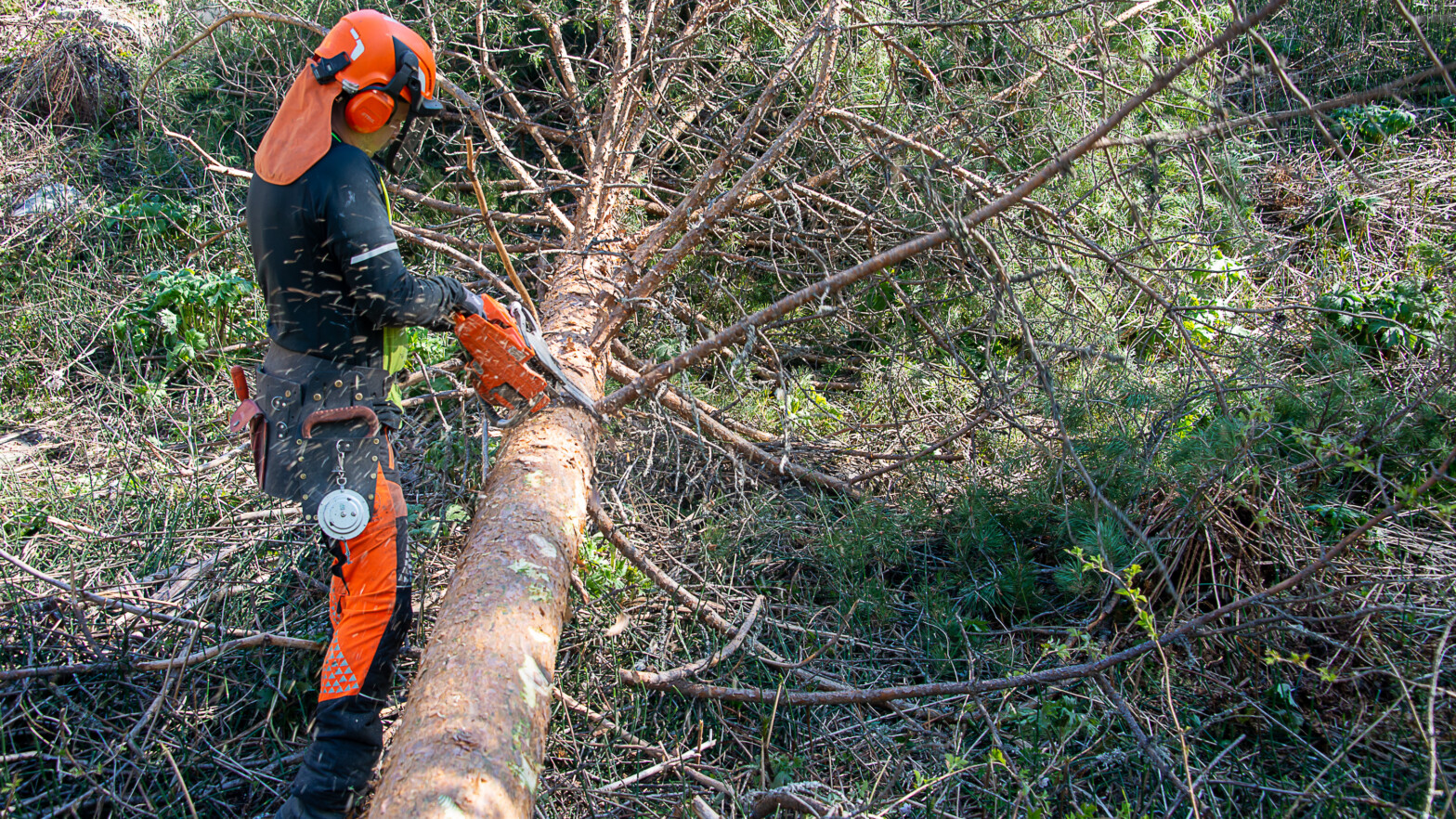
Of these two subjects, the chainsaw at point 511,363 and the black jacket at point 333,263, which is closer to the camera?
A: the black jacket at point 333,263

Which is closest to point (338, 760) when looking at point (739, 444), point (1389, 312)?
point (739, 444)

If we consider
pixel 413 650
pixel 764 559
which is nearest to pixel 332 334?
pixel 413 650

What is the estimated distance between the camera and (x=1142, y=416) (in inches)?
117

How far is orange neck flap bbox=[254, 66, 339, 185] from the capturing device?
2141 mm

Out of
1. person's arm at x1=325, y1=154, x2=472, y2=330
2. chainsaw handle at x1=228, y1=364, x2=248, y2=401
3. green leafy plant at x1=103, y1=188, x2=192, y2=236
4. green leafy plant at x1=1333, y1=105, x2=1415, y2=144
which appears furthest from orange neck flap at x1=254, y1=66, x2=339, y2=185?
green leafy plant at x1=1333, y1=105, x2=1415, y2=144

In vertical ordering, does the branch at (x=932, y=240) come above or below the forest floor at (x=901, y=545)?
above

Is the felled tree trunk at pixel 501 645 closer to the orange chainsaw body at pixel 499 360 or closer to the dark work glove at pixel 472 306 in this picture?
the orange chainsaw body at pixel 499 360

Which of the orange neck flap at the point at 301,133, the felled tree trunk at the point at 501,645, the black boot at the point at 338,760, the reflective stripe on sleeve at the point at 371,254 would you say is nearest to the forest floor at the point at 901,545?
the black boot at the point at 338,760

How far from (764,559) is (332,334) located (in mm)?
1758

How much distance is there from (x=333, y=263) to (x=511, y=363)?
622mm

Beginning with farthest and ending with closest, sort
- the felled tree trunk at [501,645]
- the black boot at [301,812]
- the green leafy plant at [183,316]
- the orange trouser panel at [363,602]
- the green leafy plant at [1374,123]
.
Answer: the green leafy plant at [1374,123] < the green leafy plant at [183,316] < the orange trouser panel at [363,602] < the black boot at [301,812] < the felled tree trunk at [501,645]

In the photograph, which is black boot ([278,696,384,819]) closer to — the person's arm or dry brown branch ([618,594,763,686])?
dry brown branch ([618,594,763,686])

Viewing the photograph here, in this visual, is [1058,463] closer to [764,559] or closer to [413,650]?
[764,559]

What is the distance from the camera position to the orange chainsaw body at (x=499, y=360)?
2.51 meters
